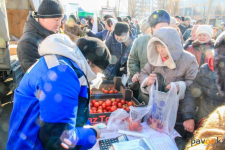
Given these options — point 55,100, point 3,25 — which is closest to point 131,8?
point 3,25

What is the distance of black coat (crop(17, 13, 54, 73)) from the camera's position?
2.21 metres

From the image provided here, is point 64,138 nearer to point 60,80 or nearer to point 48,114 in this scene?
point 48,114

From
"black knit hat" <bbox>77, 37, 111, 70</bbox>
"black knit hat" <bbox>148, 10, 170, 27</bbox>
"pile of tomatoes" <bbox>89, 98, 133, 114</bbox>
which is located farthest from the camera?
"pile of tomatoes" <bbox>89, 98, 133, 114</bbox>

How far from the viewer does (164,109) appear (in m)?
1.67

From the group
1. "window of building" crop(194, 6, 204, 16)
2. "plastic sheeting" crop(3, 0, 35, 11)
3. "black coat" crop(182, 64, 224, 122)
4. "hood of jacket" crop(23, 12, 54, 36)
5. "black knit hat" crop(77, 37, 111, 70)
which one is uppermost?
"window of building" crop(194, 6, 204, 16)

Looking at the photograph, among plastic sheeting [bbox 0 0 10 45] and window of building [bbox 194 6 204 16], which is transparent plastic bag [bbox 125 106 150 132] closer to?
plastic sheeting [bbox 0 0 10 45]

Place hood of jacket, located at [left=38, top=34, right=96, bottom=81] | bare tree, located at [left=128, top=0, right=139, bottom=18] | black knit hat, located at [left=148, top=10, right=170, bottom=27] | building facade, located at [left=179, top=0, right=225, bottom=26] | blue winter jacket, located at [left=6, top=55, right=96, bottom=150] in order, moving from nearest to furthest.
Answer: blue winter jacket, located at [left=6, top=55, right=96, bottom=150]
hood of jacket, located at [left=38, top=34, right=96, bottom=81]
black knit hat, located at [left=148, top=10, right=170, bottom=27]
building facade, located at [left=179, top=0, right=225, bottom=26]
bare tree, located at [left=128, top=0, right=139, bottom=18]

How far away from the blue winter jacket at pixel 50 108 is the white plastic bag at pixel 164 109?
0.86m

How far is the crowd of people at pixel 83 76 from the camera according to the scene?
913mm

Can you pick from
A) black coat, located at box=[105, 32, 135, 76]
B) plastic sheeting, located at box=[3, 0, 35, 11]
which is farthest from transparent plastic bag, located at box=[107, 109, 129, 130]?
plastic sheeting, located at box=[3, 0, 35, 11]

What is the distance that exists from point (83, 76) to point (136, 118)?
929mm

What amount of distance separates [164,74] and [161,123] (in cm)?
60

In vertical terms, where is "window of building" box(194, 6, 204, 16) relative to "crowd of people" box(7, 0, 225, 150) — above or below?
above

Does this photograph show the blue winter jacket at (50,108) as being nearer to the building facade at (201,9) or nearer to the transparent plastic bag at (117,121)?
the transparent plastic bag at (117,121)
